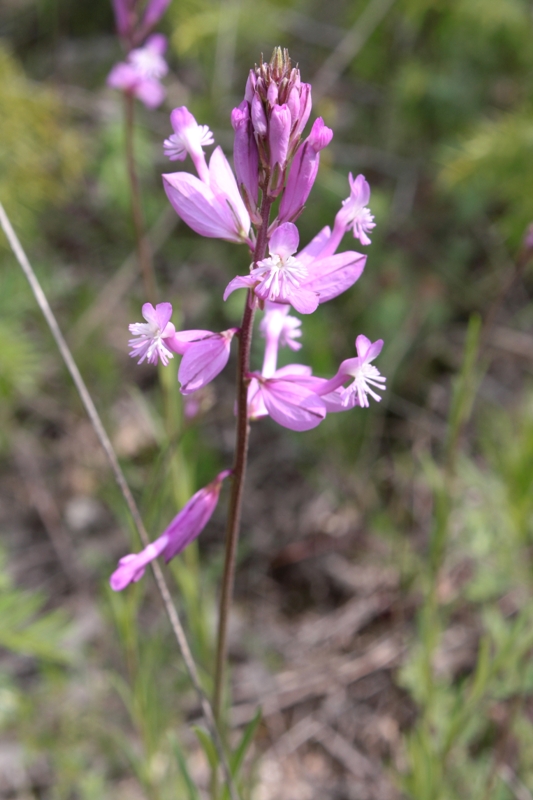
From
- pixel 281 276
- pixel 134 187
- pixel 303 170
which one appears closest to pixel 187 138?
pixel 303 170

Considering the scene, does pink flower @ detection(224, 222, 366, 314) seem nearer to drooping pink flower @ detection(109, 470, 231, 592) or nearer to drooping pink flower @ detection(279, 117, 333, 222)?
drooping pink flower @ detection(279, 117, 333, 222)

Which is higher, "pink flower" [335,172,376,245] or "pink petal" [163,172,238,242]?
"pink petal" [163,172,238,242]

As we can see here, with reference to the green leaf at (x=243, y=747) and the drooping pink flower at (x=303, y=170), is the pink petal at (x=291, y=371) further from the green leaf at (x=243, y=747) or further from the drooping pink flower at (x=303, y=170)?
the green leaf at (x=243, y=747)

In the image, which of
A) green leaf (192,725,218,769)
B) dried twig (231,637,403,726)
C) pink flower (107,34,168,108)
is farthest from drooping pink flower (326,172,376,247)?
dried twig (231,637,403,726)

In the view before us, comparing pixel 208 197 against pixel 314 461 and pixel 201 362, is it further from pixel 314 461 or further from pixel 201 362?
pixel 314 461

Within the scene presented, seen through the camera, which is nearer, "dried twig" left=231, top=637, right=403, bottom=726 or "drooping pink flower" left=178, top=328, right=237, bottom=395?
"drooping pink flower" left=178, top=328, right=237, bottom=395

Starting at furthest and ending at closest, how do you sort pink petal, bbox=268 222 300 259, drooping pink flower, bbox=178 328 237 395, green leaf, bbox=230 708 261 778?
green leaf, bbox=230 708 261 778, drooping pink flower, bbox=178 328 237 395, pink petal, bbox=268 222 300 259
